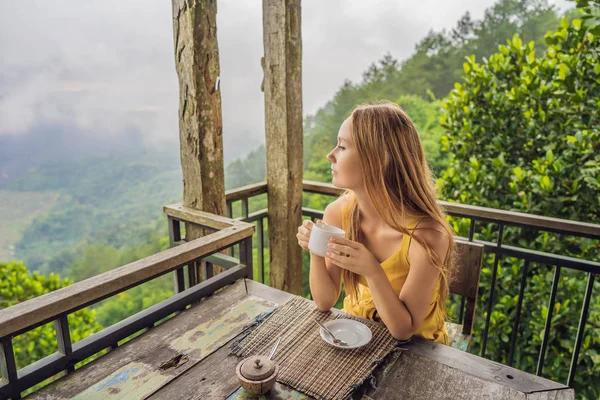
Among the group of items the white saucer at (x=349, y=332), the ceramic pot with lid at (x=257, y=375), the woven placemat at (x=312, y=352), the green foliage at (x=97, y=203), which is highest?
the ceramic pot with lid at (x=257, y=375)

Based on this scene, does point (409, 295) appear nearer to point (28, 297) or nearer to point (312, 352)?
point (312, 352)

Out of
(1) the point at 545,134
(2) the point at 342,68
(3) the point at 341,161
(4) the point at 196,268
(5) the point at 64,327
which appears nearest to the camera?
(5) the point at 64,327

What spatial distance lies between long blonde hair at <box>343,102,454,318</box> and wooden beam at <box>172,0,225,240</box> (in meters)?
0.86

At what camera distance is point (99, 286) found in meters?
1.02

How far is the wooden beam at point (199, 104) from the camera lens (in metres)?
1.66

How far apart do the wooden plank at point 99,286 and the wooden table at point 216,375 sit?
17 centimetres

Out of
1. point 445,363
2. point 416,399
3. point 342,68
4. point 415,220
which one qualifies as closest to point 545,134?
point 415,220

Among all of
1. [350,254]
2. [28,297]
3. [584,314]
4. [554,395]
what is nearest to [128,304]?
[28,297]

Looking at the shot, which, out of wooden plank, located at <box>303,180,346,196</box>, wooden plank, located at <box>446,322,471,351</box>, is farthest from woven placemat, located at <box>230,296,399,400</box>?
wooden plank, located at <box>303,180,346,196</box>

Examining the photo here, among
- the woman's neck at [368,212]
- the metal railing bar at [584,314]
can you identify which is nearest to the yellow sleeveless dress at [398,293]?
the woman's neck at [368,212]

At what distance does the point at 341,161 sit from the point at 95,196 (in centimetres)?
1519

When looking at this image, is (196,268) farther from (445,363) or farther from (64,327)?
(445,363)

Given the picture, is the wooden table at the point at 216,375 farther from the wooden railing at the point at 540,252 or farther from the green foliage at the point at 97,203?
the green foliage at the point at 97,203

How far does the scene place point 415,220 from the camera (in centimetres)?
115
